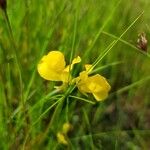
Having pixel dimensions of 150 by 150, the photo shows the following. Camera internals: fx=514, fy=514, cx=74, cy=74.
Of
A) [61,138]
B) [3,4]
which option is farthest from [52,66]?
[61,138]

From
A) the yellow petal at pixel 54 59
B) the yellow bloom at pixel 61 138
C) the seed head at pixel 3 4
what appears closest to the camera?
the seed head at pixel 3 4

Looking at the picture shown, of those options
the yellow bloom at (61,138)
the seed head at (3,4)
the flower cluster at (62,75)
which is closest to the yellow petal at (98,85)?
the flower cluster at (62,75)

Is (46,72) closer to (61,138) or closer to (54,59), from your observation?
(54,59)

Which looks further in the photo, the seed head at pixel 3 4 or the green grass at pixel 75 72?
the green grass at pixel 75 72

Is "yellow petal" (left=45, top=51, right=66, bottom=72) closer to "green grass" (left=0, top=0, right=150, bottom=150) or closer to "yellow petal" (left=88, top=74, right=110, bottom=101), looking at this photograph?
"yellow petal" (left=88, top=74, right=110, bottom=101)

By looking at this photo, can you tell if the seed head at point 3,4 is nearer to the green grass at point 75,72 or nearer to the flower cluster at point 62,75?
the flower cluster at point 62,75

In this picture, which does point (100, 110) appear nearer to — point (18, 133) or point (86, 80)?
point (18, 133)
